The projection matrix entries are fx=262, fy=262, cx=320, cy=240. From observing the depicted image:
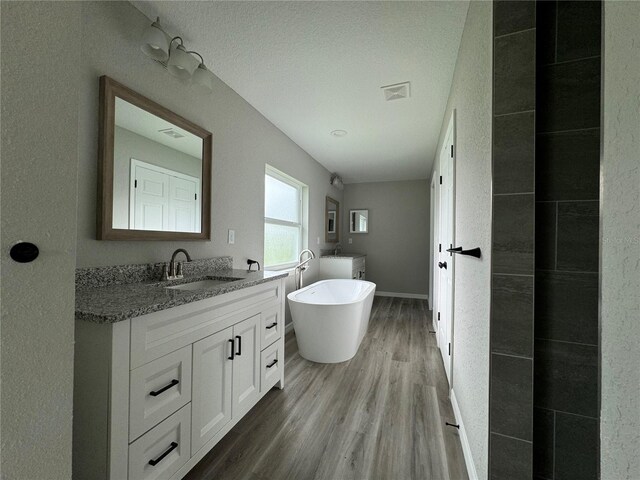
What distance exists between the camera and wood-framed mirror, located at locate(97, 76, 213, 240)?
1.28 meters

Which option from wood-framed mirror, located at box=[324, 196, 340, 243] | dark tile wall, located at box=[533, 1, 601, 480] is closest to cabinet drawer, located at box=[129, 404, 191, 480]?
dark tile wall, located at box=[533, 1, 601, 480]

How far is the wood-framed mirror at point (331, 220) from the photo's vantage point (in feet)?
15.1

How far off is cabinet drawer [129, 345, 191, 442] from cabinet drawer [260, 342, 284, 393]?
59 centimetres

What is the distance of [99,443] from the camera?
877mm

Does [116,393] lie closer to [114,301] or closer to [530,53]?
[114,301]

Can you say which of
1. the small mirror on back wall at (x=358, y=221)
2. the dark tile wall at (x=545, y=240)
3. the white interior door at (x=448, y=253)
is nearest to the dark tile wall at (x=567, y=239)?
the dark tile wall at (x=545, y=240)

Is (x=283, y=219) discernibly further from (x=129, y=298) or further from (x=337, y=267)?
(x=129, y=298)

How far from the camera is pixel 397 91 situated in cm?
213

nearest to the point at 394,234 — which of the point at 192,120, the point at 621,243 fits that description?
the point at 192,120

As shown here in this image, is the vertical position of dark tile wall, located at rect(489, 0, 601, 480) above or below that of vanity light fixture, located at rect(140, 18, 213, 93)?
below

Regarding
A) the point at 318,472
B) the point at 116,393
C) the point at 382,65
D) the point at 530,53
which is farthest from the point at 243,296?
the point at 382,65

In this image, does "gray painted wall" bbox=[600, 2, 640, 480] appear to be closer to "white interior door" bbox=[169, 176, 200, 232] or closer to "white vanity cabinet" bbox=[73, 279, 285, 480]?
"white vanity cabinet" bbox=[73, 279, 285, 480]

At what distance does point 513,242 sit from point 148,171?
1820mm

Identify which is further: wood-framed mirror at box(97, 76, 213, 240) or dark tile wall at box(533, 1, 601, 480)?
wood-framed mirror at box(97, 76, 213, 240)
